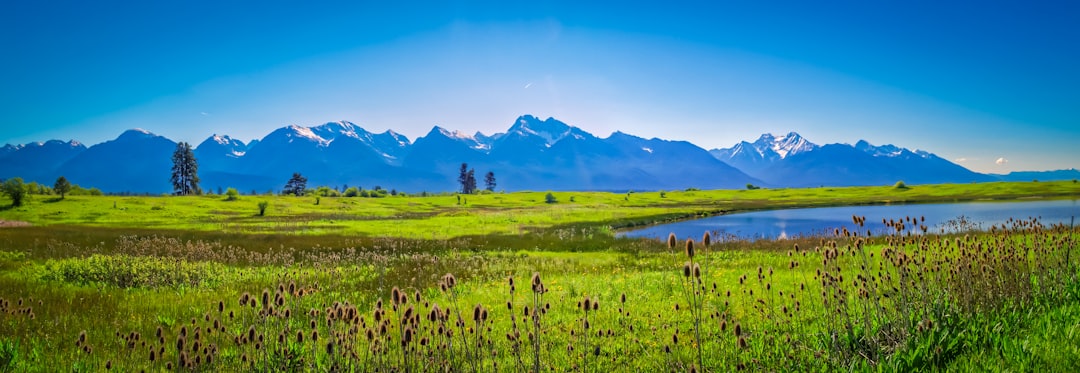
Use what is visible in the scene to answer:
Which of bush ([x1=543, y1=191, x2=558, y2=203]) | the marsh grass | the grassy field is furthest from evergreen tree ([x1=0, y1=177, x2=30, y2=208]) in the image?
bush ([x1=543, y1=191, x2=558, y2=203])

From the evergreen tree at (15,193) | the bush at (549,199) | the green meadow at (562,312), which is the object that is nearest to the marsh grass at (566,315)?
the green meadow at (562,312)

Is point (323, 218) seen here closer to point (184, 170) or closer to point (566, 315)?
point (566, 315)

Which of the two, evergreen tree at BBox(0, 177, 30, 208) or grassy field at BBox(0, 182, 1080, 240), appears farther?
evergreen tree at BBox(0, 177, 30, 208)

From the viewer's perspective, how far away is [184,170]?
151 meters

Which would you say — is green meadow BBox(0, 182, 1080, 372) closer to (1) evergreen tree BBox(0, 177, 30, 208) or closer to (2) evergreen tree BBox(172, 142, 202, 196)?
(1) evergreen tree BBox(0, 177, 30, 208)

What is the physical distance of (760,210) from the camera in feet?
313

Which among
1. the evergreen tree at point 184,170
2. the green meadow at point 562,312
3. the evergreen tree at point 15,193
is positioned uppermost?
the evergreen tree at point 184,170

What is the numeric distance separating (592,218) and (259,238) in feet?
137

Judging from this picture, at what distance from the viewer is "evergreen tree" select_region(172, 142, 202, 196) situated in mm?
149500

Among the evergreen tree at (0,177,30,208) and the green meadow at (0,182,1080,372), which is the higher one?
the evergreen tree at (0,177,30,208)

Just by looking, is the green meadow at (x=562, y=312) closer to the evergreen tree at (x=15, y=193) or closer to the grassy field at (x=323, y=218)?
the grassy field at (x=323, y=218)

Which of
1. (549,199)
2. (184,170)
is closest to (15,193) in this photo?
(184,170)

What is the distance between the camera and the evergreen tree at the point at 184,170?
14950 centimetres

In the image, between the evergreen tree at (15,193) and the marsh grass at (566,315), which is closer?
the marsh grass at (566,315)
